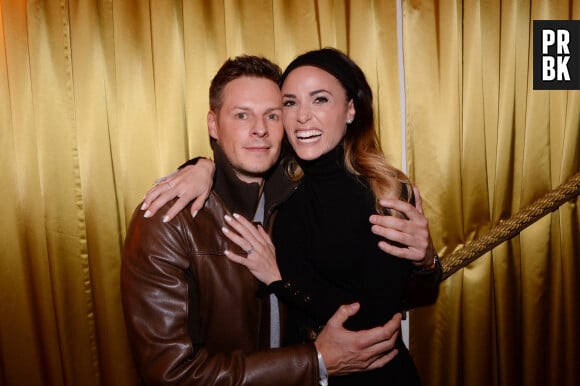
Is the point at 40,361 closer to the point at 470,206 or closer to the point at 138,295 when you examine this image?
the point at 138,295

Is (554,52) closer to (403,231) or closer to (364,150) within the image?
(364,150)

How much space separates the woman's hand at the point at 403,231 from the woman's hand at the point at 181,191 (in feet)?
2.10

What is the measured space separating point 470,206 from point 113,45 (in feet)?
6.65

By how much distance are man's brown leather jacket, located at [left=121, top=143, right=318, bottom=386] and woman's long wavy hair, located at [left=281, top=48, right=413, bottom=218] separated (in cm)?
45

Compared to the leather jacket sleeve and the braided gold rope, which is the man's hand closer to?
the leather jacket sleeve

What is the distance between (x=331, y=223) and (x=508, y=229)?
116 cm

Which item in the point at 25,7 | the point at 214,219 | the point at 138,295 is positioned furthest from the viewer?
the point at 25,7

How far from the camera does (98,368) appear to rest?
7.24 feet

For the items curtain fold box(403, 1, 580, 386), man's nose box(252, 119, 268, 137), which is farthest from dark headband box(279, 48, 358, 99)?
curtain fold box(403, 1, 580, 386)

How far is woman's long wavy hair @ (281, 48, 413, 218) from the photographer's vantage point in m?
1.62

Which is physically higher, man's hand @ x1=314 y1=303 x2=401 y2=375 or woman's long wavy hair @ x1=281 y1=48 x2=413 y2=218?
woman's long wavy hair @ x1=281 y1=48 x2=413 y2=218

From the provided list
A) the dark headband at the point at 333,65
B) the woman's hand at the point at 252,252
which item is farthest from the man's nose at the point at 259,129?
the woman's hand at the point at 252,252

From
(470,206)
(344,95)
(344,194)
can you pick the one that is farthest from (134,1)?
(470,206)

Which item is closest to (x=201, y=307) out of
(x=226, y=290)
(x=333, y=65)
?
(x=226, y=290)
